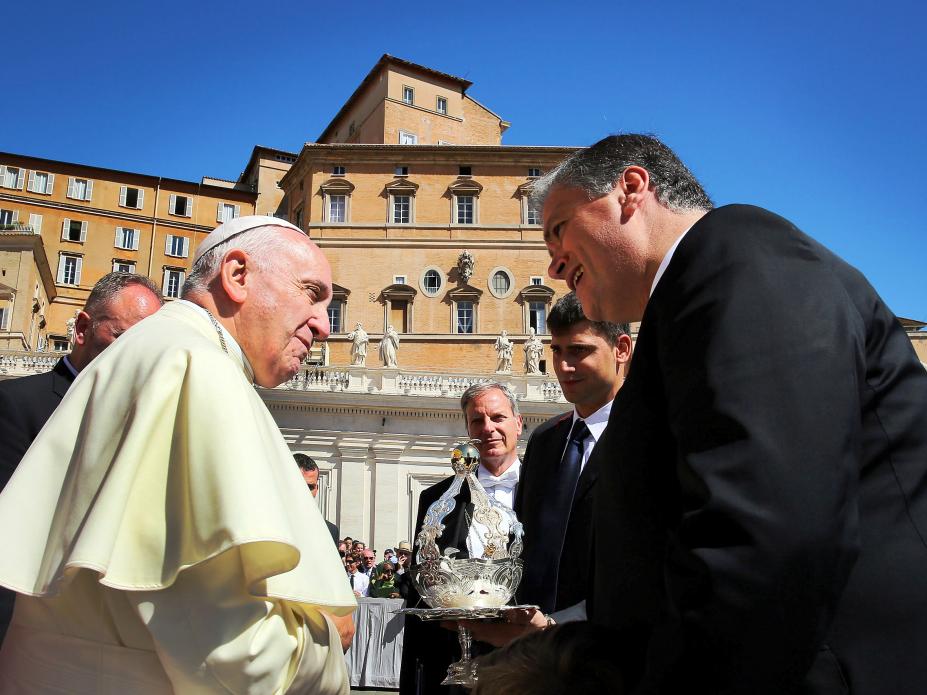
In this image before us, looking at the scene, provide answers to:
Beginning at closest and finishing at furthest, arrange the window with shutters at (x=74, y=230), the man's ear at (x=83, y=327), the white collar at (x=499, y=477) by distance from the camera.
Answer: the man's ear at (x=83, y=327) < the white collar at (x=499, y=477) < the window with shutters at (x=74, y=230)

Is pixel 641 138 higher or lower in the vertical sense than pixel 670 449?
higher

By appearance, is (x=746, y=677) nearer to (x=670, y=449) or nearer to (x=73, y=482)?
(x=670, y=449)

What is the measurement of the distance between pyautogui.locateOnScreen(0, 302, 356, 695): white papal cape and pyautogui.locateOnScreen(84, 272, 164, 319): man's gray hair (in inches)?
106

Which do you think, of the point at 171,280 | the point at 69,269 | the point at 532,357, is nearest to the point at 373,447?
the point at 532,357

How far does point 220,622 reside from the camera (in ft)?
6.28

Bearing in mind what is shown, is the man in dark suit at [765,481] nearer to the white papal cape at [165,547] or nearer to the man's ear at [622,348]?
the white papal cape at [165,547]

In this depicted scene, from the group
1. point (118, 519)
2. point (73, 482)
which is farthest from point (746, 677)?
point (73, 482)

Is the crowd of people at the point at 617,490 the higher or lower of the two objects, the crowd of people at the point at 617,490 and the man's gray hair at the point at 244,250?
the lower

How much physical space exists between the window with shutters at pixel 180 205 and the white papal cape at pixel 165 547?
178 feet

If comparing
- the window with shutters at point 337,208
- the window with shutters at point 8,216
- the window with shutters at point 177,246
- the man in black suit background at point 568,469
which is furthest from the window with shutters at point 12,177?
the man in black suit background at point 568,469

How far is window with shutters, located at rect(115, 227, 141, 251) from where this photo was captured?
169 feet

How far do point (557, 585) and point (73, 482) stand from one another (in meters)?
2.24

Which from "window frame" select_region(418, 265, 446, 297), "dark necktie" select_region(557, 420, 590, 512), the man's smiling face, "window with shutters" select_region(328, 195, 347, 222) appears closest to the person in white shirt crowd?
"dark necktie" select_region(557, 420, 590, 512)

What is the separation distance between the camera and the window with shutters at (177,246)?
52188mm
